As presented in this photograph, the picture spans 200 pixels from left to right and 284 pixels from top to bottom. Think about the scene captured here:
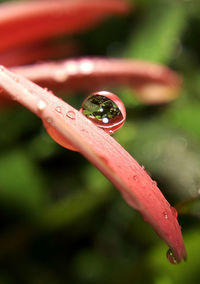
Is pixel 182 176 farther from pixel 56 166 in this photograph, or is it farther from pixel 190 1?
pixel 190 1

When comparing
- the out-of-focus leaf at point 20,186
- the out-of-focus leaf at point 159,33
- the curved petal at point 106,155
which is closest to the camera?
the curved petal at point 106,155

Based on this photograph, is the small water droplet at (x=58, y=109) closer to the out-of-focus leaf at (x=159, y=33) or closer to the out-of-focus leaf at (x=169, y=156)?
the out-of-focus leaf at (x=169, y=156)

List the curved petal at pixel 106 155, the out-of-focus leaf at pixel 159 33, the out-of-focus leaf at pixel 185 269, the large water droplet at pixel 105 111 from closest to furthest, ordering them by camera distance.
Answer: the curved petal at pixel 106 155
the large water droplet at pixel 105 111
the out-of-focus leaf at pixel 185 269
the out-of-focus leaf at pixel 159 33

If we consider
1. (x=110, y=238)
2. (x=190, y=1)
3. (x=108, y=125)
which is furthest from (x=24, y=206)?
(x=190, y=1)

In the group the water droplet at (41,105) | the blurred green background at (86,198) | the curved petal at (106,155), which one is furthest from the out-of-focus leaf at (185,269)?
the water droplet at (41,105)

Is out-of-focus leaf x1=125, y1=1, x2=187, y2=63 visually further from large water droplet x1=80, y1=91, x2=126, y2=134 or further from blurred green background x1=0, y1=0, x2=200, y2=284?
large water droplet x1=80, y1=91, x2=126, y2=134

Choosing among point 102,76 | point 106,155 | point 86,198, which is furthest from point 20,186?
point 106,155

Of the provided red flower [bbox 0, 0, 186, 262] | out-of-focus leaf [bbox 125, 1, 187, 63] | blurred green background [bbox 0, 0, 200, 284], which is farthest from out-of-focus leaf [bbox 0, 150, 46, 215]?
out-of-focus leaf [bbox 125, 1, 187, 63]
